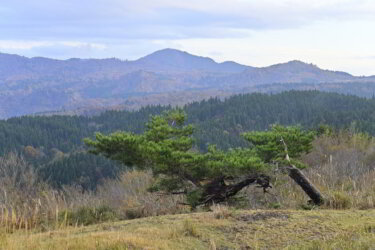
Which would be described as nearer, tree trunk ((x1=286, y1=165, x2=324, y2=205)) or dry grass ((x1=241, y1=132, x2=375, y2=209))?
dry grass ((x1=241, y1=132, x2=375, y2=209))

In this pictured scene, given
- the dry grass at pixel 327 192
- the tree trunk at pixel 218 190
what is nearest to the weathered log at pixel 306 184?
the dry grass at pixel 327 192

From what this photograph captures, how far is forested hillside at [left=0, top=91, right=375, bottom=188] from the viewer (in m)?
100

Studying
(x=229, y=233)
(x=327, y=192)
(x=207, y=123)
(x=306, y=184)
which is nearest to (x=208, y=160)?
(x=306, y=184)

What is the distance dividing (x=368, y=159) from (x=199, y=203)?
29.5 metres

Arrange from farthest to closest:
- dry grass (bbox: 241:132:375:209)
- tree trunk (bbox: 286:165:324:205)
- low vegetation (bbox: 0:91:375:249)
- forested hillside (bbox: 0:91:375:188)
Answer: forested hillside (bbox: 0:91:375:188)
tree trunk (bbox: 286:165:324:205)
dry grass (bbox: 241:132:375:209)
low vegetation (bbox: 0:91:375:249)

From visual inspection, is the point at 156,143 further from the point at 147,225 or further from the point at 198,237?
the point at 198,237

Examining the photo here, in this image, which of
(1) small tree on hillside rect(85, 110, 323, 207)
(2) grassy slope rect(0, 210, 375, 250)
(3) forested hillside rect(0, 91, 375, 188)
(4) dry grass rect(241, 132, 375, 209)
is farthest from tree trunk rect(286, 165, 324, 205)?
(3) forested hillside rect(0, 91, 375, 188)

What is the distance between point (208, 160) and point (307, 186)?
2.25 metres

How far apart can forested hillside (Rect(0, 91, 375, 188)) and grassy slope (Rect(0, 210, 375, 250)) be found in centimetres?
8519

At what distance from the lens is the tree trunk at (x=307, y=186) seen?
9.11 metres

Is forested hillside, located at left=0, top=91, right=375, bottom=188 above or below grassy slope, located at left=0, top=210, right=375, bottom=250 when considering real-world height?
below

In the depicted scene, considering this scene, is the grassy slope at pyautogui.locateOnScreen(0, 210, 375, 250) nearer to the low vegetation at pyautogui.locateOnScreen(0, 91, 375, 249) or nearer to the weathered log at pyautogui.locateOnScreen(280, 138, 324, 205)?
the low vegetation at pyautogui.locateOnScreen(0, 91, 375, 249)

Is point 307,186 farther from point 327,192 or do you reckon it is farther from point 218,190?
point 218,190

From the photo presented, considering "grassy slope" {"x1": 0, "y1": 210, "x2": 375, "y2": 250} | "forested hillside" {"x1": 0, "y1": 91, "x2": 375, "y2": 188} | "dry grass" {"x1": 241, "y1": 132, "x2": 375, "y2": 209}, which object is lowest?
"forested hillside" {"x1": 0, "y1": 91, "x2": 375, "y2": 188}
